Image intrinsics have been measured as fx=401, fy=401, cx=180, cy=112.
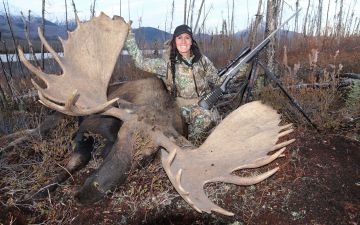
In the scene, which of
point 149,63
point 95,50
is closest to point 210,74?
point 149,63

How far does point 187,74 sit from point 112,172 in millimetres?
1823

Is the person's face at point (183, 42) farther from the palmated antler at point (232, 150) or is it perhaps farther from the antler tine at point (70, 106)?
the antler tine at point (70, 106)

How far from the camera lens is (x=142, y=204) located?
10.7 feet

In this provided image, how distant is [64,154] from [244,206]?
1917 mm

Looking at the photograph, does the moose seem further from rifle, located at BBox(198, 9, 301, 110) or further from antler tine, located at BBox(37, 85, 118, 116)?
rifle, located at BBox(198, 9, 301, 110)

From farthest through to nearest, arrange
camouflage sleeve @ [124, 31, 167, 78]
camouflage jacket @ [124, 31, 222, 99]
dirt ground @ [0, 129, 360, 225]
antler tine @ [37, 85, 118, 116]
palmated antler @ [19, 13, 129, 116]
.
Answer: camouflage jacket @ [124, 31, 222, 99] → camouflage sleeve @ [124, 31, 167, 78] → palmated antler @ [19, 13, 129, 116] → dirt ground @ [0, 129, 360, 225] → antler tine @ [37, 85, 118, 116]

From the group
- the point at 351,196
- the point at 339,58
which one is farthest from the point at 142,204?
the point at 339,58

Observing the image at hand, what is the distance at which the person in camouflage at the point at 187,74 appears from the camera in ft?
13.9

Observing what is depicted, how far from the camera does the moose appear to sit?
2.86 m

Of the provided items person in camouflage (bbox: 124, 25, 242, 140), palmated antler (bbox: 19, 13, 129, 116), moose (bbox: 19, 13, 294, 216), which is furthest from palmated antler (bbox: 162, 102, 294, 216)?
person in camouflage (bbox: 124, 25, 242, 140)

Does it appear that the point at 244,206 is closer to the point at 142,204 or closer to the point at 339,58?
the point at 142,204

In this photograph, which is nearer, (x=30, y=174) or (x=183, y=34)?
(x=30, y=174)

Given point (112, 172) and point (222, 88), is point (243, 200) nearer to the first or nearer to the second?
point (112, 172)

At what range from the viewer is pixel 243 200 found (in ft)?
10.9
